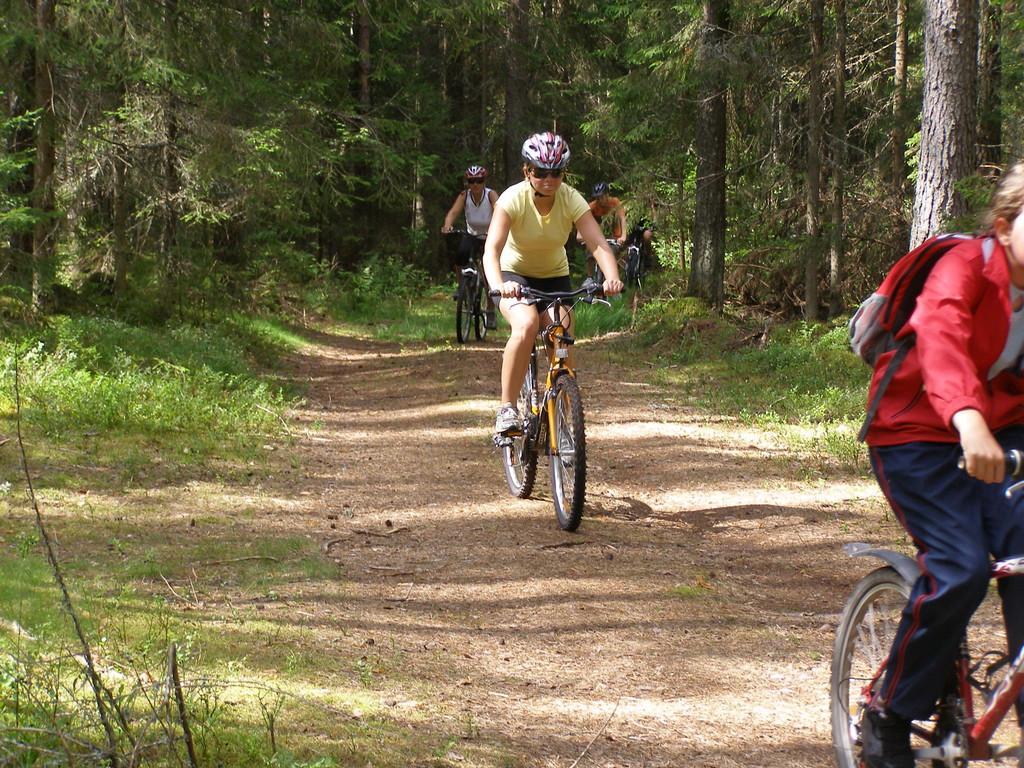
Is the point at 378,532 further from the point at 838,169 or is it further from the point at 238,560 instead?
the point at 838,169

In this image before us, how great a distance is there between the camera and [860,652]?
3.73 meters

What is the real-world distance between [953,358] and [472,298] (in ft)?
→ 44.0

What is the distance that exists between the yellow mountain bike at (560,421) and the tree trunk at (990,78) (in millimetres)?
8935

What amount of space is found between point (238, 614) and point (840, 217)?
12.4 meters

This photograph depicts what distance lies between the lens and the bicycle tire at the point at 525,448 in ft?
25.4

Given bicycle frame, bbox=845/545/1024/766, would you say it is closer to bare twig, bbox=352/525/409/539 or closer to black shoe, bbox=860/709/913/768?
black shoe, bbox=860/709/913/768

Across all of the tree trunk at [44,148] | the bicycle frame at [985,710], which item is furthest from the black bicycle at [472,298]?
the bicycle frame at [985,710]

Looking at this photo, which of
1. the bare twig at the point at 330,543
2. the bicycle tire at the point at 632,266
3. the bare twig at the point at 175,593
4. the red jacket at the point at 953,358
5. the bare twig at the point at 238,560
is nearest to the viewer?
the red jacket at the point at 953,358

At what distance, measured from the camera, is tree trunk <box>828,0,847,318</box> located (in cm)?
1519

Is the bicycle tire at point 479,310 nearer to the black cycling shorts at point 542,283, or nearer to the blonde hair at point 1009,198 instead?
the black cycling shorts at point 542,283

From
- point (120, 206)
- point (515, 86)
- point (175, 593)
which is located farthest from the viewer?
point (515, 86)

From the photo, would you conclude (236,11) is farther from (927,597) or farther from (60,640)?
(927,597)

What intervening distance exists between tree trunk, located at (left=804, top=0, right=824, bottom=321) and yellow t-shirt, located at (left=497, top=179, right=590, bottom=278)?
8.79 meters

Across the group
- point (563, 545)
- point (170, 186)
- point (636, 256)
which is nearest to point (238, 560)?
point (563, 545)
